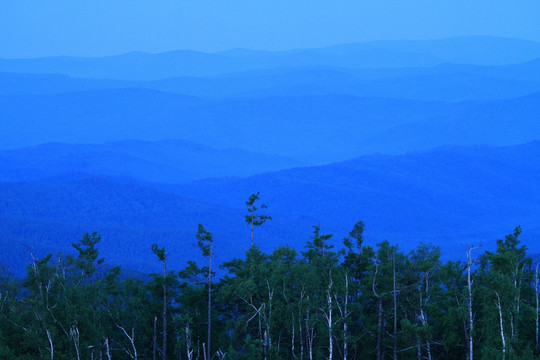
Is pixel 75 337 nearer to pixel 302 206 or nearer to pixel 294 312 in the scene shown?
pixel 294 312

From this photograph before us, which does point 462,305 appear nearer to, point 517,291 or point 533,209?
point 517,291

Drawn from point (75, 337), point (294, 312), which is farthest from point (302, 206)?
point (75, 337)

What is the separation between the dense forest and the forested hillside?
0.06 meters

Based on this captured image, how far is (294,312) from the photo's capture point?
2748 centimetres

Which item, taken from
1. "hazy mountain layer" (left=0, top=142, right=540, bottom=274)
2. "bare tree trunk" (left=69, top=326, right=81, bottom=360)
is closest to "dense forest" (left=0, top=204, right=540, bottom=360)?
"bare tree trunk" (left=69, top=326, right=81, bottom=360)

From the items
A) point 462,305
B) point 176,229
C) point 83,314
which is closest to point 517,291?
point 462,305

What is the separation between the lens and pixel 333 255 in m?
28.9

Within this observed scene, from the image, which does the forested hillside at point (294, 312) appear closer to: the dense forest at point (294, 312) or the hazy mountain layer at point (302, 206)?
the dense forest at point (294, 312)

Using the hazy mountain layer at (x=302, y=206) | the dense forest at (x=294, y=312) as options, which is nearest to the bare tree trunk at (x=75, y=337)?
the dense forest at (x=294, y=312)

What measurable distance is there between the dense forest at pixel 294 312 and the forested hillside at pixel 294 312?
6 cm

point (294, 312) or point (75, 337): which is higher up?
point (294, 312)

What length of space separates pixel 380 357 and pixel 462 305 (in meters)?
3.97

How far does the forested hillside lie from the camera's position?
83.8ft

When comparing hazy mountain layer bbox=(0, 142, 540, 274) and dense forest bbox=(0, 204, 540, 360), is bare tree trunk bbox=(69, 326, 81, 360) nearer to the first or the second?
dense forest bbox=(0, 204, 540, 360)
